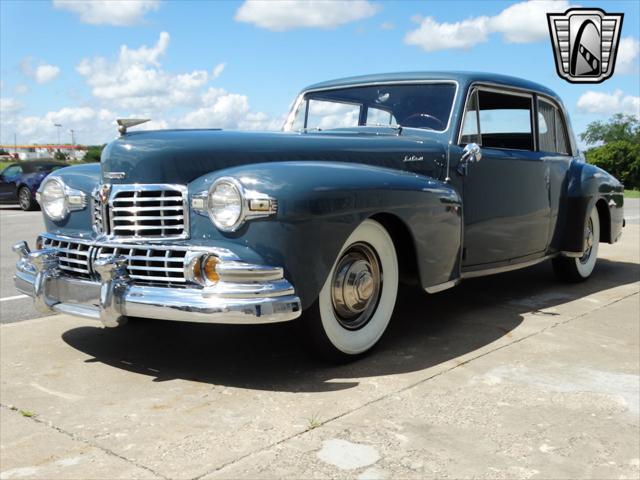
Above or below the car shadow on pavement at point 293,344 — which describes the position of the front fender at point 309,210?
above

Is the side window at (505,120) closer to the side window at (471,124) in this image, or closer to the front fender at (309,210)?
the side window at (471,124)

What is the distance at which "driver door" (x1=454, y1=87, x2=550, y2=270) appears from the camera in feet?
14.1

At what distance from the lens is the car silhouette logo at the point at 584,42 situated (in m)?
9.82

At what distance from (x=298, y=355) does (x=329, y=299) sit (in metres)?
0.48

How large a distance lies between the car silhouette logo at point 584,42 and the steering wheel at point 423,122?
647 centimetres

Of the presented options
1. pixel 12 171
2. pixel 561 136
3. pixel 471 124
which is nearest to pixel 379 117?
pixel 471 124

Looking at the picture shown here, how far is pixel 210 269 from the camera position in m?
2.97

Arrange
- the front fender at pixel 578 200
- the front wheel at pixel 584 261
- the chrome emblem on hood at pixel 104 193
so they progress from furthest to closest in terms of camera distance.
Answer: the front wheel at pixel 584 261, the front fender at pixel 578 200, the chrome emblem on hood at pixel 104 193

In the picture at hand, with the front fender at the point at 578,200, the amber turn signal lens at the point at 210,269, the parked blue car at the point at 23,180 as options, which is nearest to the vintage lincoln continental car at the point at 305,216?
the amber turn signal lens at the point at 210,269

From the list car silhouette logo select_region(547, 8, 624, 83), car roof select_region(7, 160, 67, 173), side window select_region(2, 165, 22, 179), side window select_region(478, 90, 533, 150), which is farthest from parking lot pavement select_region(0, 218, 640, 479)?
side window select_region(2, 165, 22, 179)

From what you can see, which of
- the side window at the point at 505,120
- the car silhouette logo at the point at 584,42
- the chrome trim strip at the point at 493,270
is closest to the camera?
the chrome trim strip at the point at 493,270

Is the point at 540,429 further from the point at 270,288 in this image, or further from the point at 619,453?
the point at 270,288

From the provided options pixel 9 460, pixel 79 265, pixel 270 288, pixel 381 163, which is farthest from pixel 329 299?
pixel 9 460

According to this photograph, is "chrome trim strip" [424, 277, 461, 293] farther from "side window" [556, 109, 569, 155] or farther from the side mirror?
"side window" [556, 109, 569, 155]
